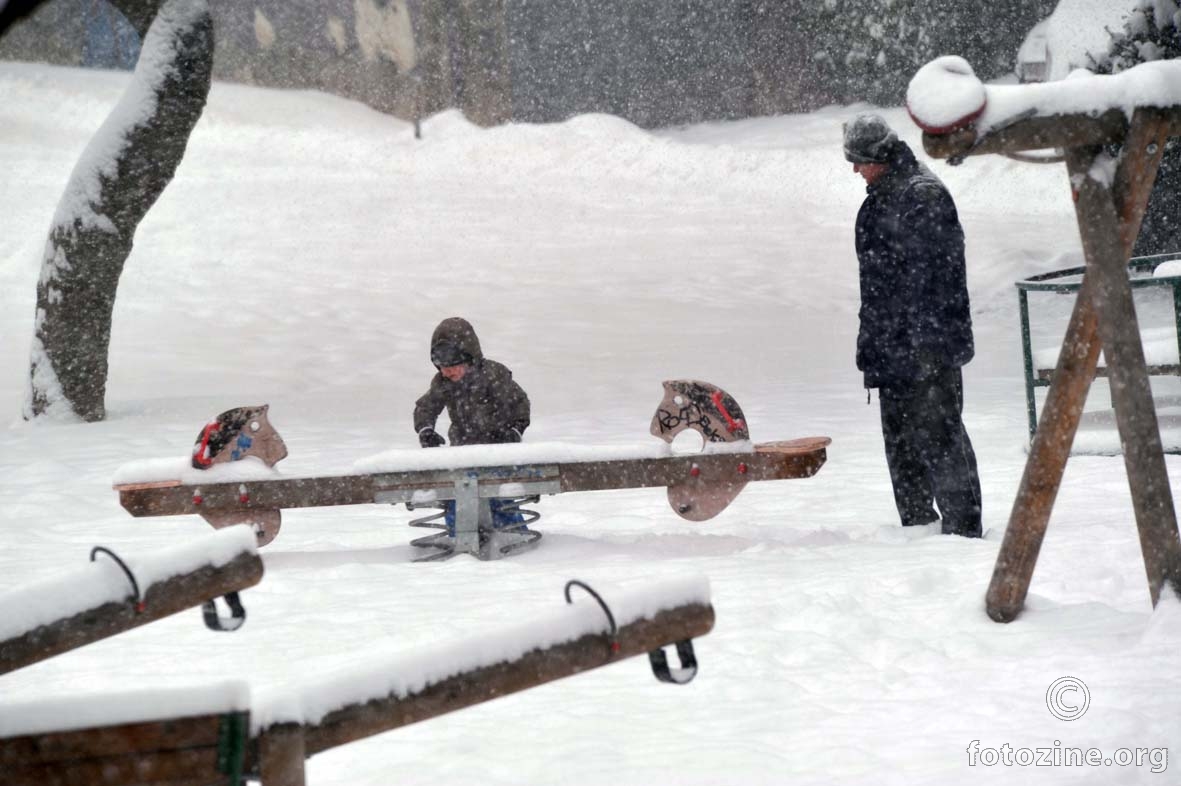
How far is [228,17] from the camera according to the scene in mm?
24641

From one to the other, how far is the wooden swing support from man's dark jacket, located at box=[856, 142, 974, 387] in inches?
47.4

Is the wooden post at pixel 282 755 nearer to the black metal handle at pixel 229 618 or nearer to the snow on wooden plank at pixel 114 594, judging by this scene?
the snow on wooden plank at pixel 114 594

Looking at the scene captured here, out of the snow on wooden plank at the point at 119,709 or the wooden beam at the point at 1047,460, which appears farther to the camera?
the wooden beam at the point at 1047,460

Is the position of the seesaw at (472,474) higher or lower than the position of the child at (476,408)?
lower

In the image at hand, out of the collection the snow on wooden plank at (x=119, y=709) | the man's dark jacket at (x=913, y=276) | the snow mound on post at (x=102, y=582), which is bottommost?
the snow on wooden plank at (x=119, y=709)

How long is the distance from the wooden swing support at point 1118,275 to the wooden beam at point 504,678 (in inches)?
81.4

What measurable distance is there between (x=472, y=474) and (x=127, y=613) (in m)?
3.19

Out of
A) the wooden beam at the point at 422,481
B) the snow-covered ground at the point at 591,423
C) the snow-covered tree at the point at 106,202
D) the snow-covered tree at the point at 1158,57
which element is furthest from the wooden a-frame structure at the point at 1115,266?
the snow-covered tree at the point at 1158,57

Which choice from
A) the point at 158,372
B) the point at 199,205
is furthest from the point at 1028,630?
the point at 199,205

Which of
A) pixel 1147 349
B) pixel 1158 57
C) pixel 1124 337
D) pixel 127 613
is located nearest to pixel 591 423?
pixel 1147 349

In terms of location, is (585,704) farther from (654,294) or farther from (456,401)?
(654,294)

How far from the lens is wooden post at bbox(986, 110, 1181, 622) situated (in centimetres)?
385

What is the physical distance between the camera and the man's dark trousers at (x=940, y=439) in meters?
5.25

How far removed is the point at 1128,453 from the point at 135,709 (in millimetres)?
3052
